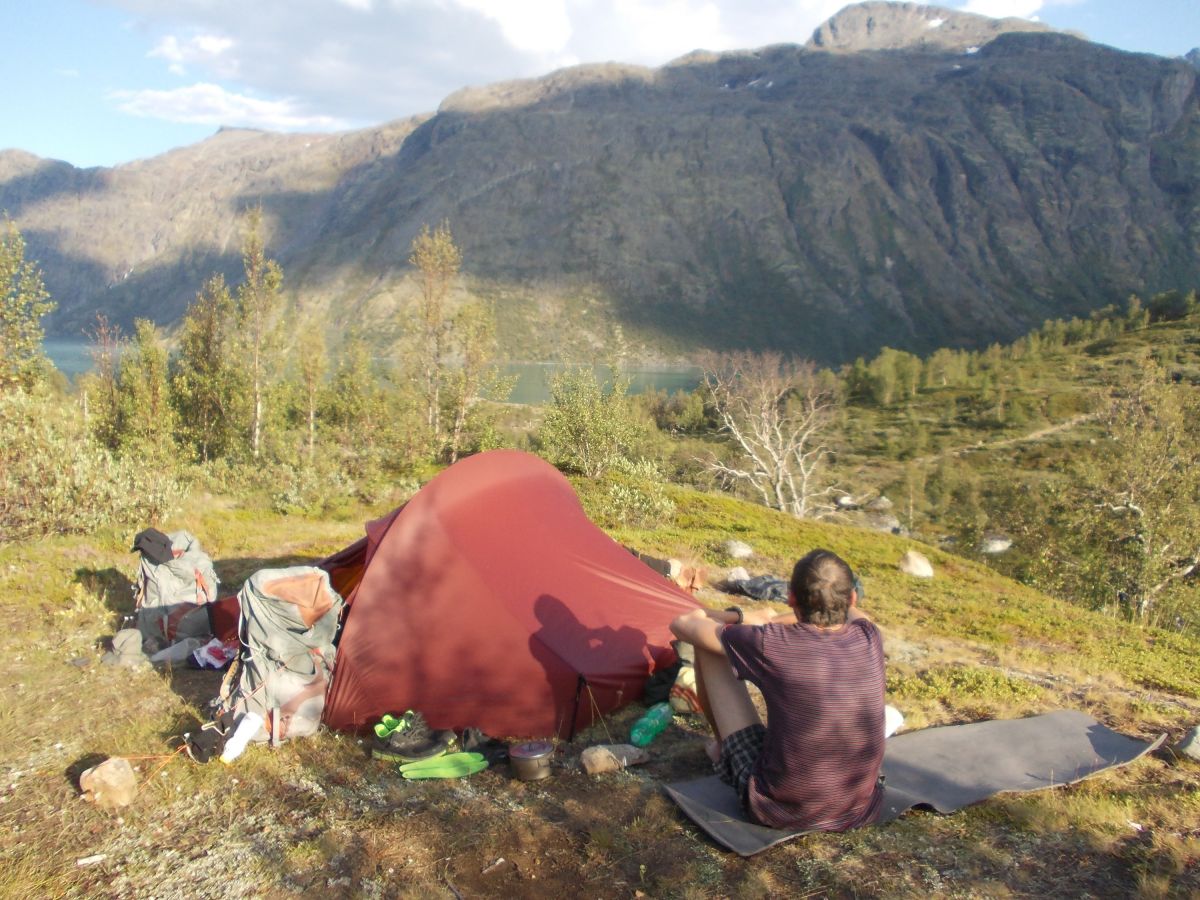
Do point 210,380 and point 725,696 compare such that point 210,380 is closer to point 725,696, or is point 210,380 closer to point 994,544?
point 725,696

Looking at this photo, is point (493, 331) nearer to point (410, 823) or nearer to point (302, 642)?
point (302, 642)

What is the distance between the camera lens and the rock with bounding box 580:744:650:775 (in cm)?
572

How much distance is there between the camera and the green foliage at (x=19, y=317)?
15.5m

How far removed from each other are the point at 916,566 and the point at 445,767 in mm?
13369

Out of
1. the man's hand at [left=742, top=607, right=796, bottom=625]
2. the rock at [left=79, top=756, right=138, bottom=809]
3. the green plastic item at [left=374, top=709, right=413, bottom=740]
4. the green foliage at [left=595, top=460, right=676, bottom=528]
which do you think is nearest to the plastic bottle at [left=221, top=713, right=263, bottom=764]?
the rock at [left=79, top=756, right=138, bottom=809]

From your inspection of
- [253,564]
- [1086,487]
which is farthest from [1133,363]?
[253,564]

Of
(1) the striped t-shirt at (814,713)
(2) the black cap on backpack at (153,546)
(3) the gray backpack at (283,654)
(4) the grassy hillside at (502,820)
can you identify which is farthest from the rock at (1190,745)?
(2) the black cap on backpack at (153,546)

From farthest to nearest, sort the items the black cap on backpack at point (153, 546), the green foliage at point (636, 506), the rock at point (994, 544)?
the rock at point (994, 544)
the green foliage at point (636, 506)
the black cap on backpack at point (153, 546)

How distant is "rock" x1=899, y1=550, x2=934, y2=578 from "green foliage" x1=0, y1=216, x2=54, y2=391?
1805cm

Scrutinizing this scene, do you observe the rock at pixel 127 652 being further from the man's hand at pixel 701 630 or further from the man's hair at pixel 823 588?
the man's hair at pixel 823 588

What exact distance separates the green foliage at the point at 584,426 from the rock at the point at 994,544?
24.4 meters

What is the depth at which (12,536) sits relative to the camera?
12.9 meters

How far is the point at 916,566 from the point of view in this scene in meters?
16.7

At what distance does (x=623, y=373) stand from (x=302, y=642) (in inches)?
763
